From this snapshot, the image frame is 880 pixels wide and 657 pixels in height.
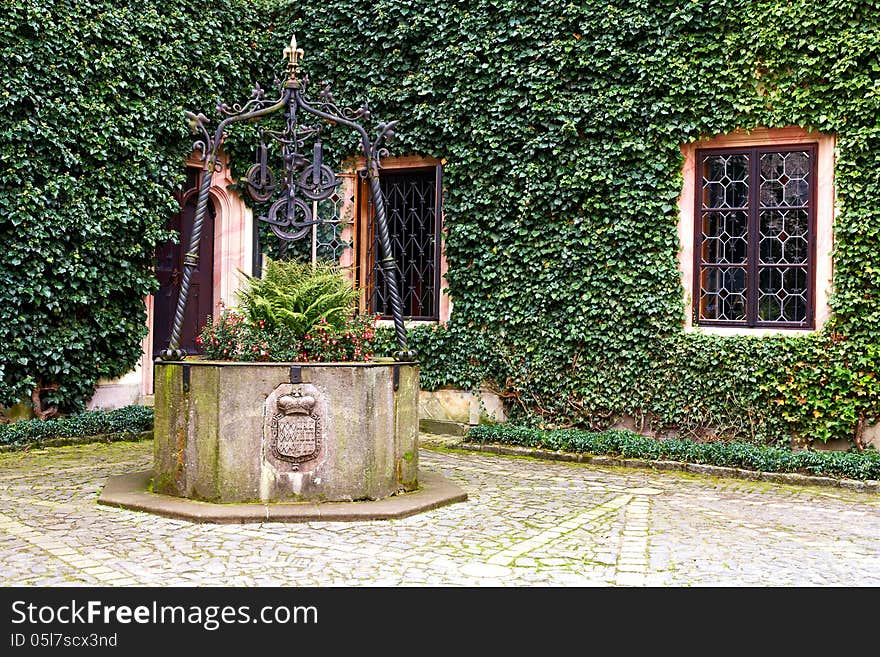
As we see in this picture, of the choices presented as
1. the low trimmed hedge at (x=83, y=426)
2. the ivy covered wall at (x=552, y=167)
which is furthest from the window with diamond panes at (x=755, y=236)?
the low trimmed hedge at (x=83, y=426)

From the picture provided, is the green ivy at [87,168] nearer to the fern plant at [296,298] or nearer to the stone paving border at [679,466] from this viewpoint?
the fern plant at [296,298]

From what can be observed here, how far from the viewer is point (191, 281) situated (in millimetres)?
11875

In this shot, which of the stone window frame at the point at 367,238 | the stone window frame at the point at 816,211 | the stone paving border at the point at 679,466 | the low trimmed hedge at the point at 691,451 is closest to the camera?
the stone paving border at the point at 679,466

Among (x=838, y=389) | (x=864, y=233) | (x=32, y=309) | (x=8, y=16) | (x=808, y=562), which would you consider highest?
(x=8, y=16)

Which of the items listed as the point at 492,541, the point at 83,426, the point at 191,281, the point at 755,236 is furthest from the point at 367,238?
the point at 492,541

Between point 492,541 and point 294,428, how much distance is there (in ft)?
5.23

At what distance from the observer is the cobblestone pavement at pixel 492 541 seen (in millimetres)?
5004

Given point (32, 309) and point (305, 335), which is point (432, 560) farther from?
point (32, 309)

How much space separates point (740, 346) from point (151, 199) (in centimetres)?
665

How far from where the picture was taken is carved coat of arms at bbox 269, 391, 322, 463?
6.46m

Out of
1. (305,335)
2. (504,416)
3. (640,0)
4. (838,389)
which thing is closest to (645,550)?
(305,335)

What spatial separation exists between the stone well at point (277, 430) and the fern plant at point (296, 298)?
0.50m

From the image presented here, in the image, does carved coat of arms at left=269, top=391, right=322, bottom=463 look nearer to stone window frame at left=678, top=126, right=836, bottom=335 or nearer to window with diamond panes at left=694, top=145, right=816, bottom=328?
stone window frame at left=678, top=126, right=836, bottom=335

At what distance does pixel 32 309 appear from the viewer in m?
9.78
